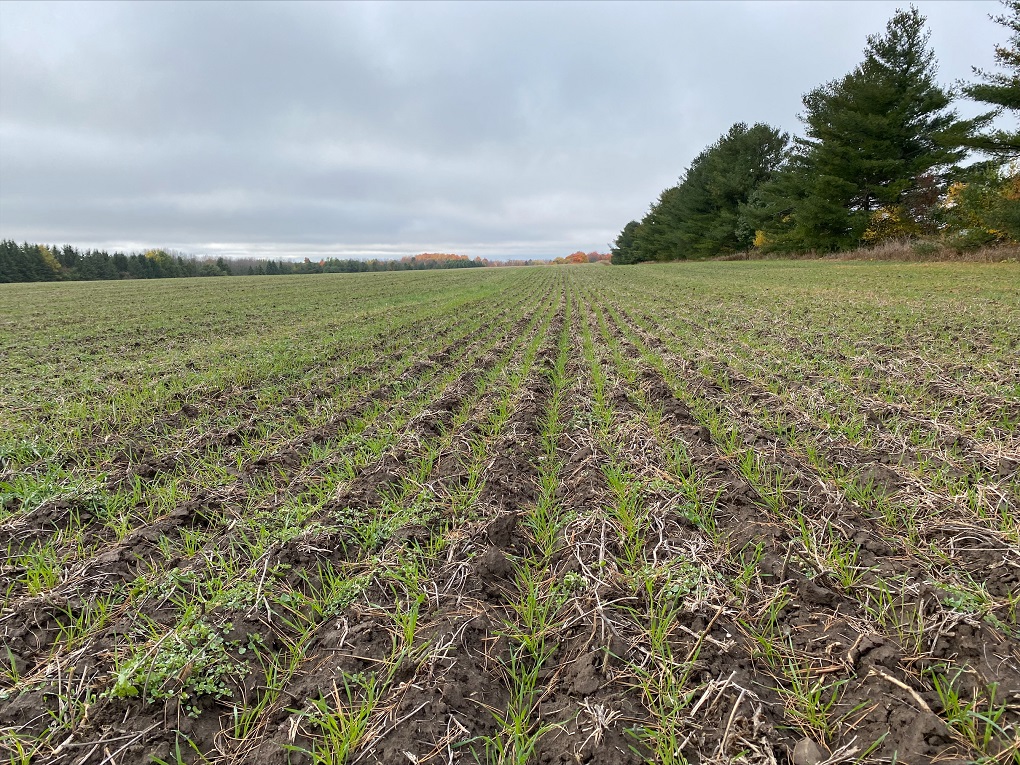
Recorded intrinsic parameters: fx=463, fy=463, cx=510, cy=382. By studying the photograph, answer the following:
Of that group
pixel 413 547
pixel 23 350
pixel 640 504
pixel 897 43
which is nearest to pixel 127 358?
pixel 23 350

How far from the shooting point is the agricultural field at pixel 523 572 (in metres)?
1.76

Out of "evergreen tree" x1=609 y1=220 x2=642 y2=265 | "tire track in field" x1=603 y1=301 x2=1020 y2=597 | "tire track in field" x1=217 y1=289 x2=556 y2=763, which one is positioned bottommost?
"tire track in field" x1=217 y1=289 x2=556 y2=763

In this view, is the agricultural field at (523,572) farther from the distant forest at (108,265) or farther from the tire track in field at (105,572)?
the distant forest at (108,265)

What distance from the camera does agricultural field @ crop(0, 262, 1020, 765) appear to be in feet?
5.78

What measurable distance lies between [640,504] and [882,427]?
2.73 m

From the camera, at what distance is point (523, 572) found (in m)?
2.68

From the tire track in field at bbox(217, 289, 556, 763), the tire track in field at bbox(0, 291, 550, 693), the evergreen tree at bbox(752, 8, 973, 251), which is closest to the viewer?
the tire track in field at bbox(217, 289, 556, 763)

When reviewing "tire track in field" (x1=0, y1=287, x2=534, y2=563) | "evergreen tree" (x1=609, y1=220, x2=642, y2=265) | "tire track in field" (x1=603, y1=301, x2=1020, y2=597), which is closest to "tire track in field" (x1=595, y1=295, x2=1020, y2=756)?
"tire track in field" (x1=603, y1=301, x2=1020, y2=597)

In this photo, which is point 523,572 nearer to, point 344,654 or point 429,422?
point 344,654

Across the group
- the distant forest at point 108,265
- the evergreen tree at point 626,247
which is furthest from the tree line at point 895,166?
the distant forest at point 108,265

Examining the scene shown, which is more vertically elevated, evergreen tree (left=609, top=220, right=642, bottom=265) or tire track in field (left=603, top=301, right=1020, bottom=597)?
evergreen tree (left=609, top=220, right=642, bottom=265)

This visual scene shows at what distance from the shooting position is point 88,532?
10.3 feet

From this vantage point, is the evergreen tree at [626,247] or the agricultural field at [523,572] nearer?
the agricultural field at [523,572]

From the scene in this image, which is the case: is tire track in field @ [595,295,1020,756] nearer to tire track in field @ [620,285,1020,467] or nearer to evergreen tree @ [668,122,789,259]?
tire track in field @ [620,285,1020,467]
